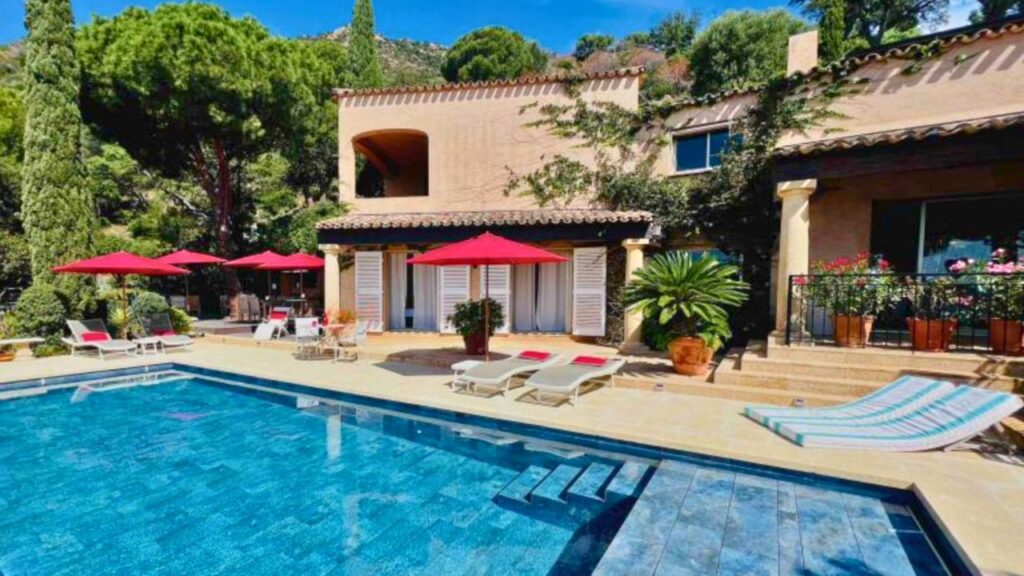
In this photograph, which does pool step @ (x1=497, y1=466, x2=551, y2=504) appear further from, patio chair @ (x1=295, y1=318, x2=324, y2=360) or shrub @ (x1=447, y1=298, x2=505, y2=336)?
patio chair @ (x1=295, y1=318, x2=324, y2=360)

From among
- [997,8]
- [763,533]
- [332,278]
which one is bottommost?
[763,533]

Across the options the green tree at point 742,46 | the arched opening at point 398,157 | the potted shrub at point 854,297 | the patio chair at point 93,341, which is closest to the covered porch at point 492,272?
the arched opening at point 398,157

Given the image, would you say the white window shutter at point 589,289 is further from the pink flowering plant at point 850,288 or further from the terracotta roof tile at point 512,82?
the pink flowering plant at point 850,288

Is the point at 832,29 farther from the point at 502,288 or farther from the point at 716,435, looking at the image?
the point at 716,435

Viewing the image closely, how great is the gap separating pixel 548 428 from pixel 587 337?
298 inches

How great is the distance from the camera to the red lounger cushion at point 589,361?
9.78m

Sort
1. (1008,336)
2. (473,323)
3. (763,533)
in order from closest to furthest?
(763,533)
(1008,336)
(473,323)

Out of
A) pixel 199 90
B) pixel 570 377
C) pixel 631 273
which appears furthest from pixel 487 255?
pixel 199 90

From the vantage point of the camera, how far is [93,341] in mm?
12984

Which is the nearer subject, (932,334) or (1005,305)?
(1005,305)

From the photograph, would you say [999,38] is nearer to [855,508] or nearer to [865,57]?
[865,57]

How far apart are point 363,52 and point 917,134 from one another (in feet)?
122

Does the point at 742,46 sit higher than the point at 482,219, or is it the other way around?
the point at 742,46

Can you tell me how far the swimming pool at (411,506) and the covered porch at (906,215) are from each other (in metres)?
5.03
